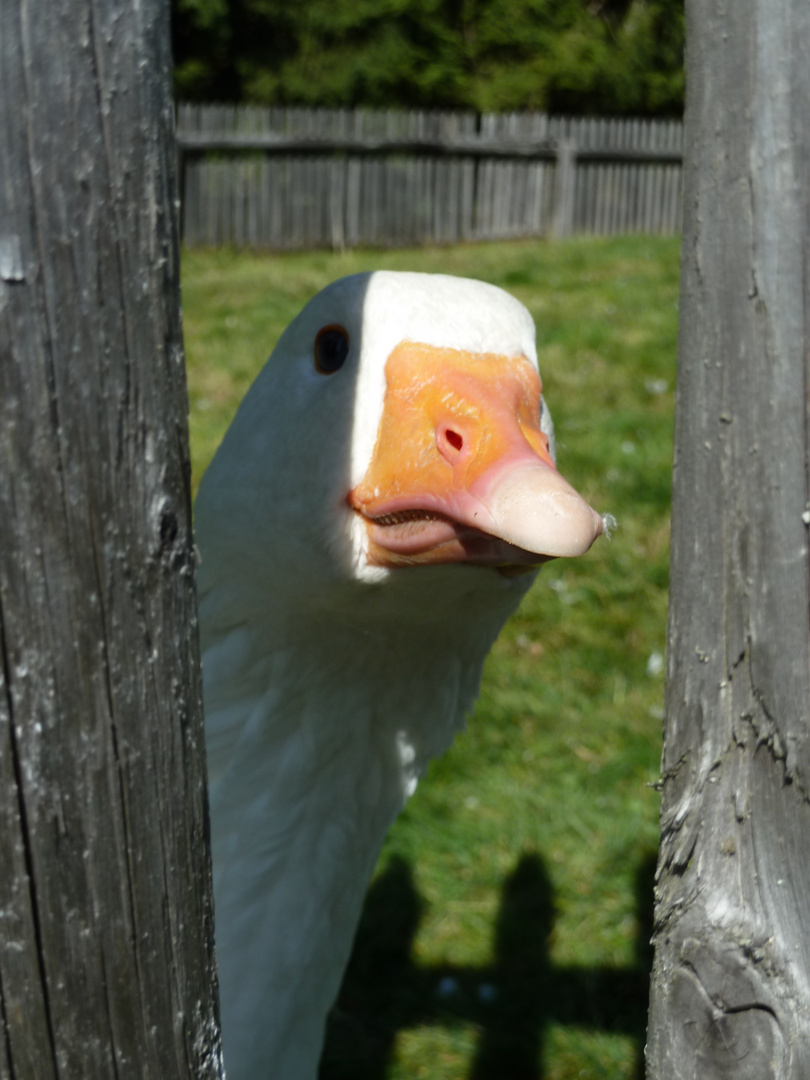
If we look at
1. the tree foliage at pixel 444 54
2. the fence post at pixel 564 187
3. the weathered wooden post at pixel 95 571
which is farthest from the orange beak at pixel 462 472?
the tree foliage at pixel 444 54

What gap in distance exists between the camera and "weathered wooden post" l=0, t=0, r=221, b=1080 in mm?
957

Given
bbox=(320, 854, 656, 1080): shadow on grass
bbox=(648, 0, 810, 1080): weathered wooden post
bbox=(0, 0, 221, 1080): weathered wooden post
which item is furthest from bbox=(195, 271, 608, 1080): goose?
bbox=(320, 854, 656, 1080): shadow on grass

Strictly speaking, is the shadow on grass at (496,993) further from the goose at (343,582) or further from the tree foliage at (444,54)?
the tree foliage at (444,54)

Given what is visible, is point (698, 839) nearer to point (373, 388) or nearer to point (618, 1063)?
point (373, 388)

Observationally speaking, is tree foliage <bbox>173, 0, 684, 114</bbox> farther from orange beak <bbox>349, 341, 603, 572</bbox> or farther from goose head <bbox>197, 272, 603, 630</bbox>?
orange beak <bbox>349, 341, 603, 572</bbox>

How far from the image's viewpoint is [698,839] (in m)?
1.39

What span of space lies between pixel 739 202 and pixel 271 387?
0.98 m

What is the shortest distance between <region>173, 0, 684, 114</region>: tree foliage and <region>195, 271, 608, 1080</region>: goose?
2121 cm

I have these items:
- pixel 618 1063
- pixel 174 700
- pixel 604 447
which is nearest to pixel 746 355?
pixel 174 700

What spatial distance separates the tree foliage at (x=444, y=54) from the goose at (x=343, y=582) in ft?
69.6

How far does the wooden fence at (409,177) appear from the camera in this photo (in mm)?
13359

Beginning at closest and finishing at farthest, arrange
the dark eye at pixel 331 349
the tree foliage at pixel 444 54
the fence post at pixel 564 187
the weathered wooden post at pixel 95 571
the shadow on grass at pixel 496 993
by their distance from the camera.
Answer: the weathered wooden post at pixel 95 571, the dark eye at pixel 331 349, the shadow on grass at pixel 496 993, the fence post at pixel 564 187, the tree foliage at pixel 444 54

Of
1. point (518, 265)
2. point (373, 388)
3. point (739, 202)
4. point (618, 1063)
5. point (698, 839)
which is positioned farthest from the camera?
point (518, 265)

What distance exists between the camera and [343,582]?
174 centimetres
